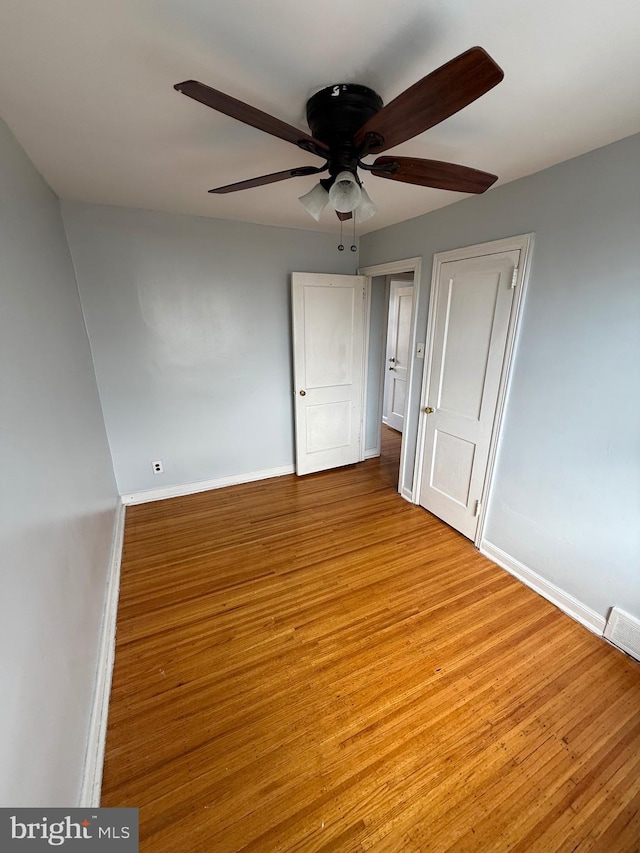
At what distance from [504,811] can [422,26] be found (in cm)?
248

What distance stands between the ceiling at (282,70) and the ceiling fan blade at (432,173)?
0.76 ft

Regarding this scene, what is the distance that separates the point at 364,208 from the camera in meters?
1.33

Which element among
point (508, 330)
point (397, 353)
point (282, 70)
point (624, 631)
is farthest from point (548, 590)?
point (397, 353)

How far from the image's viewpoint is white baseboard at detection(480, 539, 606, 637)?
1.81 m

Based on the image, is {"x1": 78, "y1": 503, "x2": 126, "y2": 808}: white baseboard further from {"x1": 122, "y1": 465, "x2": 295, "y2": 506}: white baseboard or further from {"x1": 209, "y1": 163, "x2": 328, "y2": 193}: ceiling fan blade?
{"x1": 209, "y1": 163, "x2": 328, "y2": 193}: ceiling fan blade

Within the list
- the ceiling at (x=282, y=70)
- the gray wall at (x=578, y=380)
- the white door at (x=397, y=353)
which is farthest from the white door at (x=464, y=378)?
the white door at (x=397, y=353)

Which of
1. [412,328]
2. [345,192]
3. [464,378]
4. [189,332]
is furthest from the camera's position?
[189,332]

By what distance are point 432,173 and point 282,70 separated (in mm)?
625

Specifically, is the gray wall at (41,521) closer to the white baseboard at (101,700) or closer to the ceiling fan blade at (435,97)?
the white baseboard at (101,700)

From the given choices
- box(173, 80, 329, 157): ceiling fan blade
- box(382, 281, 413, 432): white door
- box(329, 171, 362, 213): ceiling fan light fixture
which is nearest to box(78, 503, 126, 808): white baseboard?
box(173, 80, 329, 157): ceiling fan blade

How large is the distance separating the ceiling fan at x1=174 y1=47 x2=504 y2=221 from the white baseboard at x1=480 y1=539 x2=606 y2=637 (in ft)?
7.06

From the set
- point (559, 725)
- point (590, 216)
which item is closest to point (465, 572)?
point (559, 725)

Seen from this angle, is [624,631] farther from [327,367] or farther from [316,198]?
[327,367]

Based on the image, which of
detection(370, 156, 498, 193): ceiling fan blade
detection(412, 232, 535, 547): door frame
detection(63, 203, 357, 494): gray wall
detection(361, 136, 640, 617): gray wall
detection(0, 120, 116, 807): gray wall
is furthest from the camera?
detection(63, 203, 357, 494): gray wall
